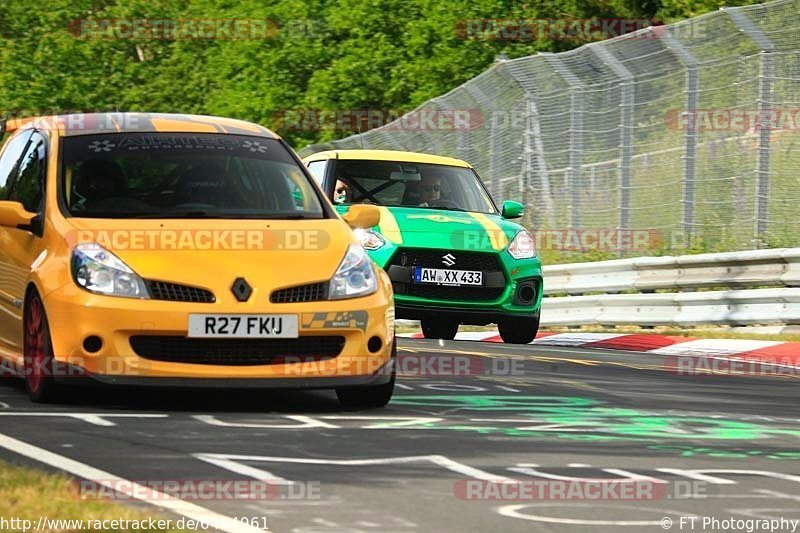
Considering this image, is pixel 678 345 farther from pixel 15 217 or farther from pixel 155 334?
pixel 155 334

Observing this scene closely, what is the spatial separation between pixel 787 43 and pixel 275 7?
106ft

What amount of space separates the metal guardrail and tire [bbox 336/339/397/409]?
25.2 ft

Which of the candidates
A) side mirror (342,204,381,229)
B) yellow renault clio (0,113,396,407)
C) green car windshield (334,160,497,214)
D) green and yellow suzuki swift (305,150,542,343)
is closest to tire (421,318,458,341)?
green and yellow suzuki swift (305,150,542,343)

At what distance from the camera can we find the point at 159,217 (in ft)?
33.6

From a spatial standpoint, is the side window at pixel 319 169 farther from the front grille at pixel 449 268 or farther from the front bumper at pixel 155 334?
the front bumper at pixel 155 334

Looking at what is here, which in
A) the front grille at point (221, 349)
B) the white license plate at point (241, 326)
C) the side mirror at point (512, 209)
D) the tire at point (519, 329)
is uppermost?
the side mirror at point (512, 209)

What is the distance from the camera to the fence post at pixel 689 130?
19.7 metres

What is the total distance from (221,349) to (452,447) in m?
1.72

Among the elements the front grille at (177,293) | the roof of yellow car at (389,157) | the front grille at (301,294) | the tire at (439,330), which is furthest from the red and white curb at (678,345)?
the front grille at (177,293)

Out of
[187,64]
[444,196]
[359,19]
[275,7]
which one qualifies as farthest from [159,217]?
[187,64]

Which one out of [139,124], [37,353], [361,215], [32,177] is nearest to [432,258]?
[361,215]

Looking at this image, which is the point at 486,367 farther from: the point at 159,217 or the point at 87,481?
Result: the point at 87,481

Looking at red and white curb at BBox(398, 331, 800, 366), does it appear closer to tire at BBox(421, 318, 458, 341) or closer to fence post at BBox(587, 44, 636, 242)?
tire at BBox(421, 318, 458, 341)

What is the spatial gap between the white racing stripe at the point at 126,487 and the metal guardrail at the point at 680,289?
34.1 ft
